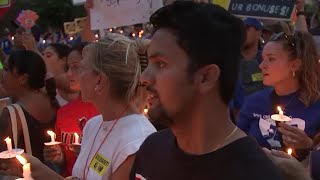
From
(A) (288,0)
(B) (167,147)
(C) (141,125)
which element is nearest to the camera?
(B) (167,147)

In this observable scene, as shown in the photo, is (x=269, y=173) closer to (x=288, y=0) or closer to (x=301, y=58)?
(x=301, y=58)

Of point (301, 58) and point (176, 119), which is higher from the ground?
point (176, 119)

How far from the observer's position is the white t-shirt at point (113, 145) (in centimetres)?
243

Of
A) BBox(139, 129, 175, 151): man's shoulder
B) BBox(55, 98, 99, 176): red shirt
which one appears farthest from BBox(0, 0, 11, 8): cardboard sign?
BBox(139, 129, 175, 151): man's shoulder

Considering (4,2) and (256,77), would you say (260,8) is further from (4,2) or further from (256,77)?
(4,2)

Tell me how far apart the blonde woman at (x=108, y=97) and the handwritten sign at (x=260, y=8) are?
2.84 meters

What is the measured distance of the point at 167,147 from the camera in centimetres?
188

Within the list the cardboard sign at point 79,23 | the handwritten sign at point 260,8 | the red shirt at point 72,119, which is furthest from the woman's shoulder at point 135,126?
the cardboard sign at point 79,23

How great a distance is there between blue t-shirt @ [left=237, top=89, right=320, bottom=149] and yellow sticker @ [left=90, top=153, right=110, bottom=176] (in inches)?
51.0

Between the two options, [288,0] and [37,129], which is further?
[288,0]

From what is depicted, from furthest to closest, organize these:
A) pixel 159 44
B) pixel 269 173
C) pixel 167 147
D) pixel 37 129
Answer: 1. pixel 37 129
2. pixel 167 147
3. pixel 159 44
4. pixel 269 173

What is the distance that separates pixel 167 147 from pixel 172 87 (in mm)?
314

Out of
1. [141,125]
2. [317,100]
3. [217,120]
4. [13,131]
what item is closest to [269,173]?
[217,120]

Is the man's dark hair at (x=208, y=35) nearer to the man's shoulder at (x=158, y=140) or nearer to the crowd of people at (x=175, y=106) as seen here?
the crowd of people at (x=175, y=106)
